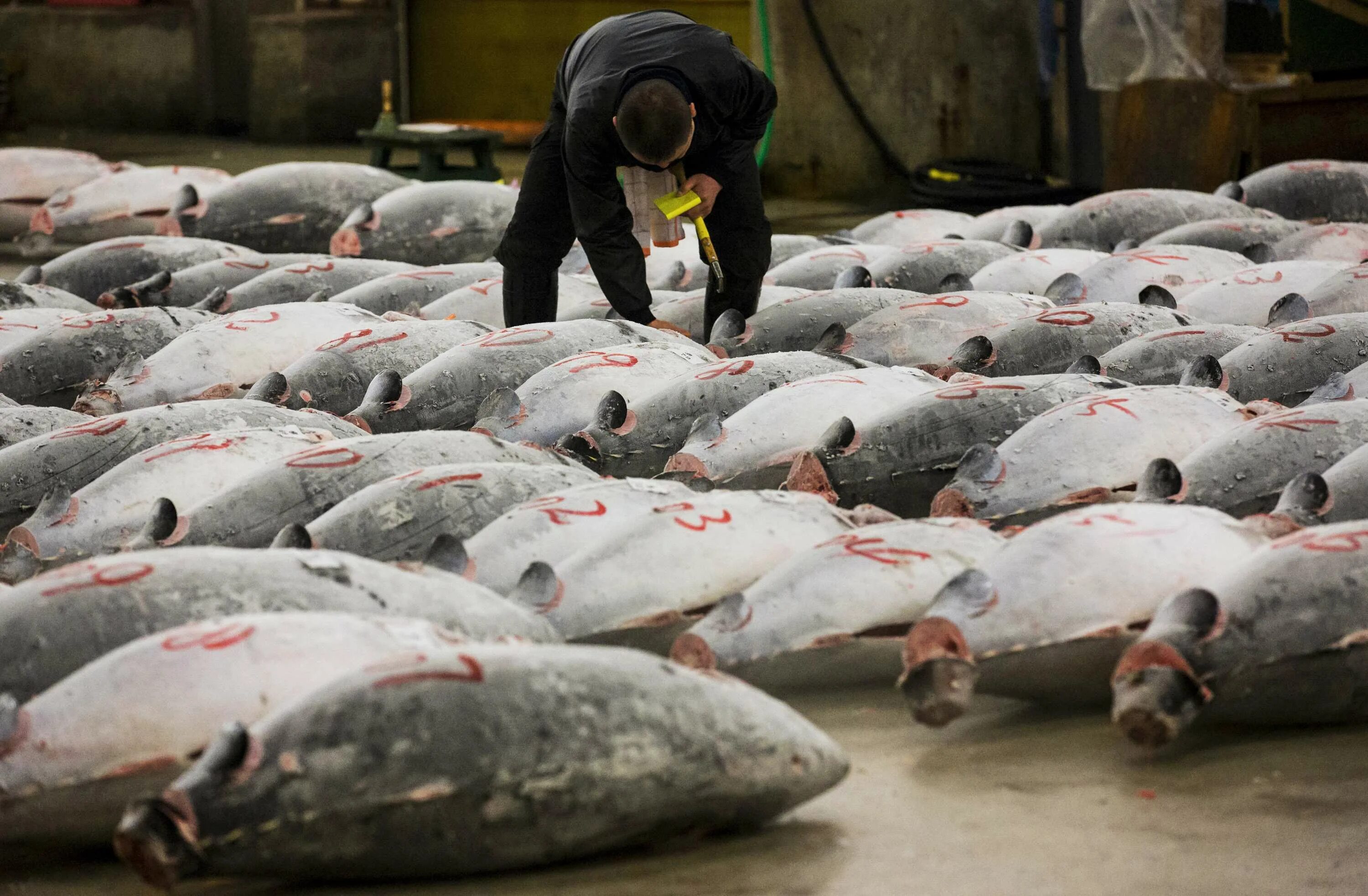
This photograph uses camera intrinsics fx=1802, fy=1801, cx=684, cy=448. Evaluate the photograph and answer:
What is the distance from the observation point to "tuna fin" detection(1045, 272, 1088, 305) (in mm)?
5258

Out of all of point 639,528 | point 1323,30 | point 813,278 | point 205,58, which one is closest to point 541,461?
point 639,528

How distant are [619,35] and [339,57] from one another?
31.9ft

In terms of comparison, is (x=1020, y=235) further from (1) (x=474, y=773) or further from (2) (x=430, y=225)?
(1) (x=474, y=773)

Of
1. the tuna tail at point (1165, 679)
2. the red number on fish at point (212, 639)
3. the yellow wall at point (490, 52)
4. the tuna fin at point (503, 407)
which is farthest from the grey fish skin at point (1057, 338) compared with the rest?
the yellow wall at point (490, 52)

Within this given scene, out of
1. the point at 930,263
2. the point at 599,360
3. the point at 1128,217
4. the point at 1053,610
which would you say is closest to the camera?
the point at 1053,610

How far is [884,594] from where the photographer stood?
9.58ft

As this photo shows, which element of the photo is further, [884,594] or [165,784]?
[884,594]

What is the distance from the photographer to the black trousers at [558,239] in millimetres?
5137

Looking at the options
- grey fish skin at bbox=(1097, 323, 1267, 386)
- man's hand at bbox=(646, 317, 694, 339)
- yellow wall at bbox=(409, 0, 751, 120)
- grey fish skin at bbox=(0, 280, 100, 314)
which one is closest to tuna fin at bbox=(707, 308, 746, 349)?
man's hand at bbox=(646, 317, 694, 339)

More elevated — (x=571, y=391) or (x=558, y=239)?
(x=558, y=239)

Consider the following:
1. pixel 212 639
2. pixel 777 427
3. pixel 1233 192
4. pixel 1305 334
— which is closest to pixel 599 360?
pixel 777 427

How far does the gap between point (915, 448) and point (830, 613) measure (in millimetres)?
942

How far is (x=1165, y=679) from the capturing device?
257 centimetres

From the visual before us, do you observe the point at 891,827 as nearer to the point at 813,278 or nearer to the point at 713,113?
the point at 713,113
